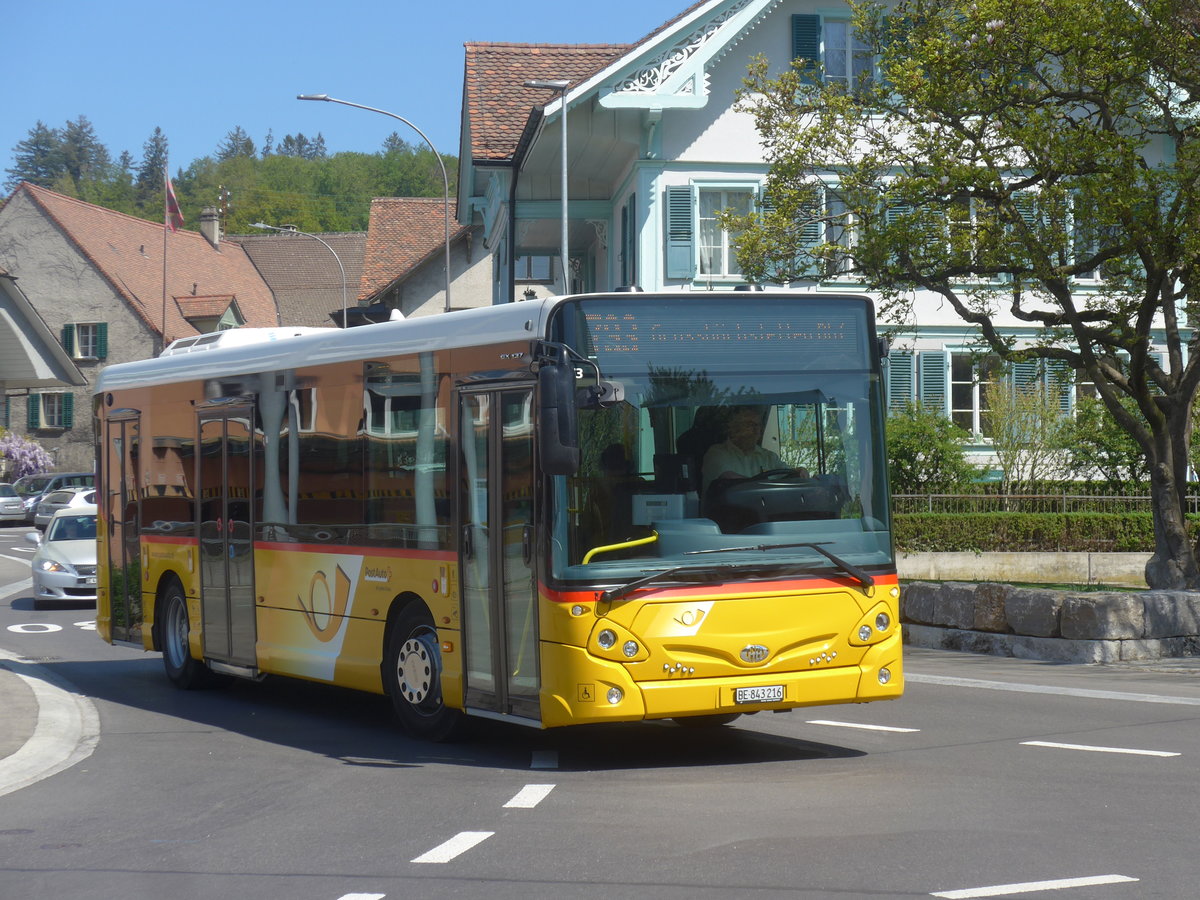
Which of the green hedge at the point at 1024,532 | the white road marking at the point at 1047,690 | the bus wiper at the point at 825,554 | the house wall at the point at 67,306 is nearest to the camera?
the bus wiper at the point at 825,554

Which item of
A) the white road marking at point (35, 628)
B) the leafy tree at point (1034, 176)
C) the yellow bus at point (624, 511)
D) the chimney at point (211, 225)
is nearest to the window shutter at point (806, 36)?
the leafy tree at point (1034, 176)

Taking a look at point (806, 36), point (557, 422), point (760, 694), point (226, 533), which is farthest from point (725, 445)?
point (806, 36)

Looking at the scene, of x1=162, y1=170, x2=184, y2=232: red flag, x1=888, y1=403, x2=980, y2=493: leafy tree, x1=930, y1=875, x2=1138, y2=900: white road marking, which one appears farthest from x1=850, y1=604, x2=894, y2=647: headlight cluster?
x1=162, y1=170, x2=184, y2=232: red flag

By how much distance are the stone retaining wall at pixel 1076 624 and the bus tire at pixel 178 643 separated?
7740mm

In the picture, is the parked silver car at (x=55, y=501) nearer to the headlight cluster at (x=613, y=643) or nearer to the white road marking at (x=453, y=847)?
the headlight cluster at (x=613, y=643)

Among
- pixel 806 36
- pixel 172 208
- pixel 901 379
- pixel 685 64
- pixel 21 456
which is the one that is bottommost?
pixel 21 456

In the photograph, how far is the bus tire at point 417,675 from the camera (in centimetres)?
1074

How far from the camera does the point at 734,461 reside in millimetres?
9523

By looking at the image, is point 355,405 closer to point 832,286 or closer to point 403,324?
point 403,324

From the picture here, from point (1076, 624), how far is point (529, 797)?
873 cm

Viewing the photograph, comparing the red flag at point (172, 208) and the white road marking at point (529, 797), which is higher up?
the red flag at point (172, 208)

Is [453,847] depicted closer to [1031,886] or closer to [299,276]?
[1031,886]

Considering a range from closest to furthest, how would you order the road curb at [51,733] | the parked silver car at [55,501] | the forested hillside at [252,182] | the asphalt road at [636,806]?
the asphalt road at [636,806] → the road curb at [51,733] → the parked silver car at [55,501] → the forested hillside at [252,182]

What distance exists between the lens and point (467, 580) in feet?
33.8
